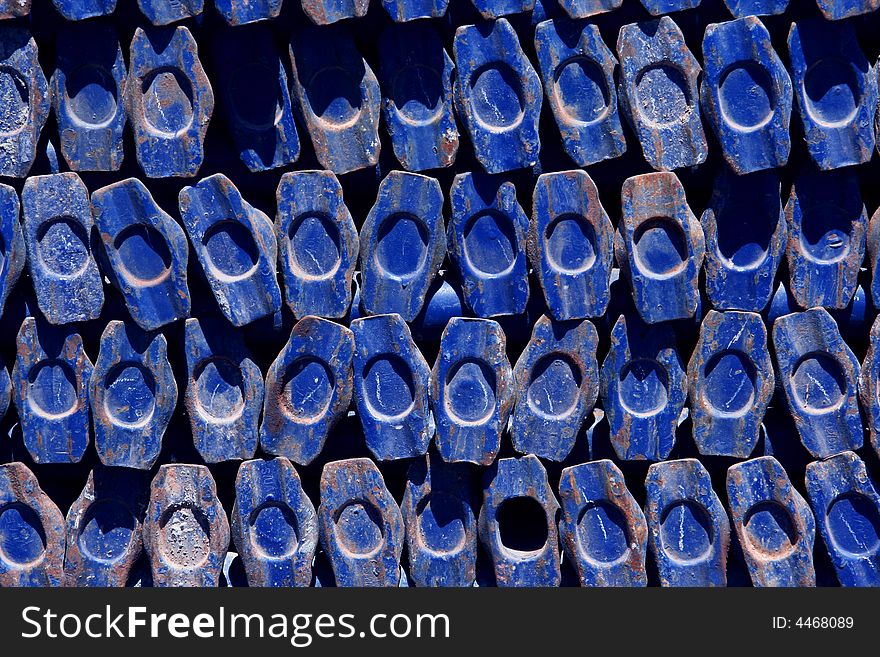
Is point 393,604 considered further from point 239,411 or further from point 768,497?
point 768,497

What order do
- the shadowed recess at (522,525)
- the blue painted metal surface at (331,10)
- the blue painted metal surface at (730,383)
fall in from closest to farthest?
1. the blue painted metal surface at (331,10)
2. the blue painted metal surface at (730,383)
3. the shadowed recess at (522,525)

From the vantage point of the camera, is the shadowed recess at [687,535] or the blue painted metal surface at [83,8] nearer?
the blue painted metal surface at [83,8]

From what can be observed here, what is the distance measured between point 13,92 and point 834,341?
184 centimetres

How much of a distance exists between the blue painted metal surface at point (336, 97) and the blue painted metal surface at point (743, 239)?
2.47 feet

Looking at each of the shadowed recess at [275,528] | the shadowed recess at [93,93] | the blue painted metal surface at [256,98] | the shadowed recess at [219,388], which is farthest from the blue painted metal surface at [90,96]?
the shadowed recess at [275,528]

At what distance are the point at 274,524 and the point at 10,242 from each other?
830mm

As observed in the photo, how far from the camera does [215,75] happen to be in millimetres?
1946

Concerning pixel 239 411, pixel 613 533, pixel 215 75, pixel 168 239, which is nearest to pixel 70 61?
pixel 215 75

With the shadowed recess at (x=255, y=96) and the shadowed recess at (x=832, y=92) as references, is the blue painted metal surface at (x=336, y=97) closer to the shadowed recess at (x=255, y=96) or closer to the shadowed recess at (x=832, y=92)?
the shadowed recess at (x=255, y=96)

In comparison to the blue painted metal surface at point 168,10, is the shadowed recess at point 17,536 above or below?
below

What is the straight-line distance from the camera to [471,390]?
1959mm

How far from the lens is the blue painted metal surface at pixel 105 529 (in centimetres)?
199

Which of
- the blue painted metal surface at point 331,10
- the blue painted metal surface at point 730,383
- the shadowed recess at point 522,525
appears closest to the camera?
the blue painted metal surface at point 331,10

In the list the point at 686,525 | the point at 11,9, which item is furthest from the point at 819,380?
the point at 11,9
